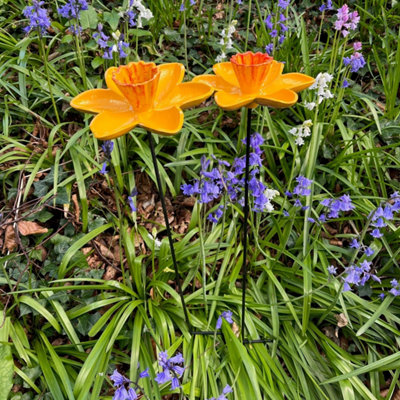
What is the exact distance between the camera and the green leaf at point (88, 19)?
3115 mm

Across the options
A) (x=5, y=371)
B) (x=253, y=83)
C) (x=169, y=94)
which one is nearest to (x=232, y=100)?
(x=253, y=83)

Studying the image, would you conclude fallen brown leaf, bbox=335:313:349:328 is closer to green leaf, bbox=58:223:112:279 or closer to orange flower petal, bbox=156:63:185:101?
green leaf, bbox=58:223:112:279

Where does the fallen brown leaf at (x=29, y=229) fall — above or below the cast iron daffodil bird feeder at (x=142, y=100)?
below

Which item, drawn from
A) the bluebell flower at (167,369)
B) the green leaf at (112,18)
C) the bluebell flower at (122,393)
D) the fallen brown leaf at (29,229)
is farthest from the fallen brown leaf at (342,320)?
the green leaf at (112,18)

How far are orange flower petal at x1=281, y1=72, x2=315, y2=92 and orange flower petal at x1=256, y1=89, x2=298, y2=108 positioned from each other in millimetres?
53

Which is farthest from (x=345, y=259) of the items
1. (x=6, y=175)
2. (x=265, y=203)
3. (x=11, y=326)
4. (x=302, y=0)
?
(x=302, y=0)

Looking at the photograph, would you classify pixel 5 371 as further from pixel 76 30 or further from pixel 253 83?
pixel 76 30

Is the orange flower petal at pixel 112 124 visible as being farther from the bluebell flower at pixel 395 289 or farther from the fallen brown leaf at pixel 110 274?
the bluebell flower at pixel 395 289

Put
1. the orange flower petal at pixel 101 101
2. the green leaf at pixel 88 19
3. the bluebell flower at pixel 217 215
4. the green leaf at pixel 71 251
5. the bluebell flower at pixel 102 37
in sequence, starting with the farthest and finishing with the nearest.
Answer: the green leaf at pixel 88 19 < the bluebell flower at pixel 102 37 < the green leaf at pixel 71 251 < the bluebell flower at pixel 217 215 < the orange flower petal at pixel 101 101

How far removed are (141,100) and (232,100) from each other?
0.26 meters

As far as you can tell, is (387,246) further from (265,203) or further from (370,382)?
(265,203)

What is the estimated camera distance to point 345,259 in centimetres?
241

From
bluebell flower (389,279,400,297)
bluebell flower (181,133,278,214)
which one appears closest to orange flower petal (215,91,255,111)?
bluebell flower (181,133,278,214)

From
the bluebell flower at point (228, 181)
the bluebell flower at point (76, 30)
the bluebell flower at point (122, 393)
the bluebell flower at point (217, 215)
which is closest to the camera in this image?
the bluebell flower at point (122, 393)
